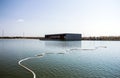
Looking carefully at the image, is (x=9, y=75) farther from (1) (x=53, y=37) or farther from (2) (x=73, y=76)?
(1) (x=53, y=37)

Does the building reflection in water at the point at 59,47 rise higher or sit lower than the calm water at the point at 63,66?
lower

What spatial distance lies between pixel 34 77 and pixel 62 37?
205 feet

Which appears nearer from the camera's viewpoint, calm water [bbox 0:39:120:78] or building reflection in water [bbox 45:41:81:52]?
calm water [bbox 0:39:120:78]

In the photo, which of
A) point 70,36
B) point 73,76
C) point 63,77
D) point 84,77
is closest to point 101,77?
point 84,77

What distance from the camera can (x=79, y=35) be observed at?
72.1 m

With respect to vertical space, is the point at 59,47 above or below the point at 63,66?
below

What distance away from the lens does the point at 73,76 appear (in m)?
8.16

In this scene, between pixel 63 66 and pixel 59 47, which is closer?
pixel 63 66

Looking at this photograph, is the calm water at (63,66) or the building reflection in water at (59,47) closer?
the calm water at (63,66)

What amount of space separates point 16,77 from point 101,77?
4.72 m

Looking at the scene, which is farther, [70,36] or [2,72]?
[70,36]

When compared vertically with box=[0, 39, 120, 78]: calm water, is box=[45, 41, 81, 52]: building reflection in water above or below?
below

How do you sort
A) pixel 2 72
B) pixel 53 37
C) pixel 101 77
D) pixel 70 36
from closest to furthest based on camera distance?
1. pixel 101 77
2. pixel 2 72
3. pixel 70 36
4. pixel 53 37

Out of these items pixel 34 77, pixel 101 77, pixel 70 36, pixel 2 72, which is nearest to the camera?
pixel 34 77
